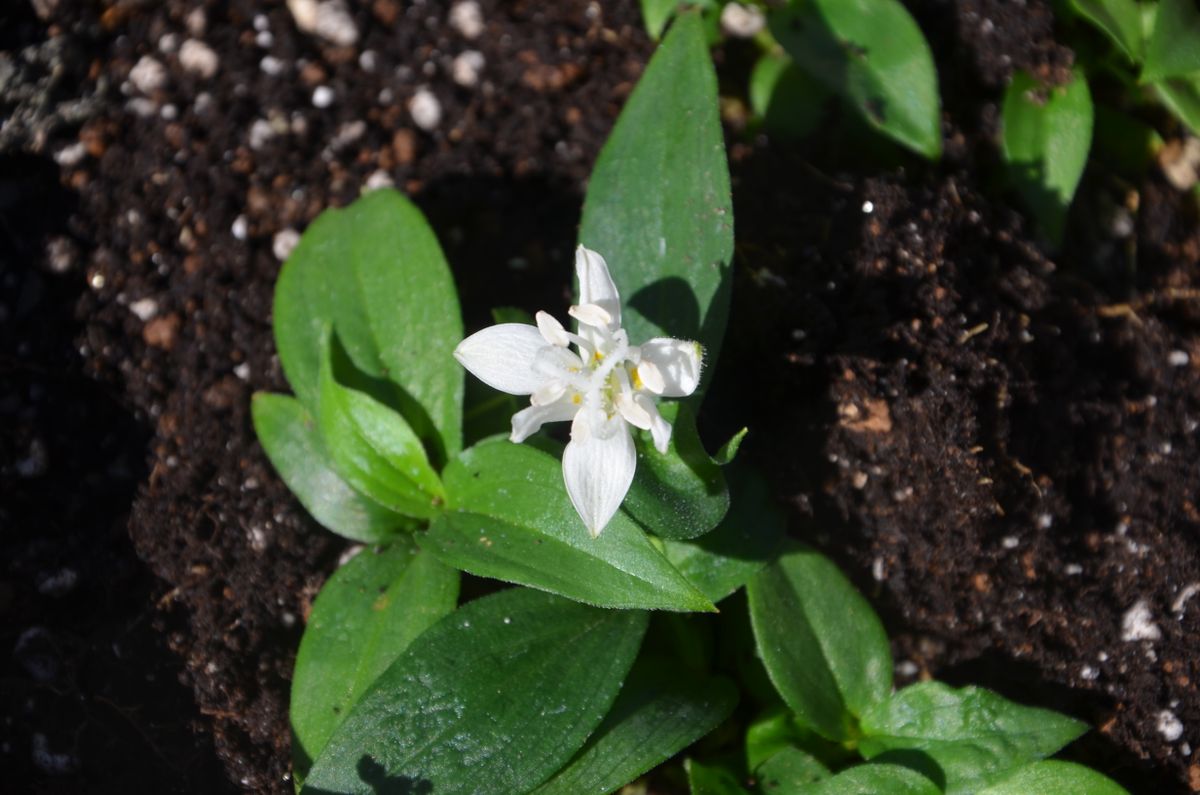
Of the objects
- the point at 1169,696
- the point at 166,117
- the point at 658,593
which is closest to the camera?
the point at 658,593

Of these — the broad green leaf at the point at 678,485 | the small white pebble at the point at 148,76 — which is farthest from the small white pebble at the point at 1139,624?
the small white pebble at the point at 148,76

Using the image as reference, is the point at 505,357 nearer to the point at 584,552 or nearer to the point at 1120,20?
the point at 584,552

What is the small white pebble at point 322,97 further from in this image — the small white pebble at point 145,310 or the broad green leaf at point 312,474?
the broad green leaf at point 312,474

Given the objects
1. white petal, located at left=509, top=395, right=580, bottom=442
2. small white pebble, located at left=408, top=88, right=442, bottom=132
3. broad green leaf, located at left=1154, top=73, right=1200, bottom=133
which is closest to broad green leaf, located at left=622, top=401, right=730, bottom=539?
white petal, located at left=509, top=395, right=580, bottom=442

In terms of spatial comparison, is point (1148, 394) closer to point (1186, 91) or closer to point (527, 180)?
point (1186, 91)

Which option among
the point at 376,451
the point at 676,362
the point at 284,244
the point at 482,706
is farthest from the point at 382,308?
the point at 482,706

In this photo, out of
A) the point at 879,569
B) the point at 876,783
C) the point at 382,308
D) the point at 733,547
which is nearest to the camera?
the point at 876,783

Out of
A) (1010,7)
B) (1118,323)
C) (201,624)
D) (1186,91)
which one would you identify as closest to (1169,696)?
(1118,323)

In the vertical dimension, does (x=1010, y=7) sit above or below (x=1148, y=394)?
above
